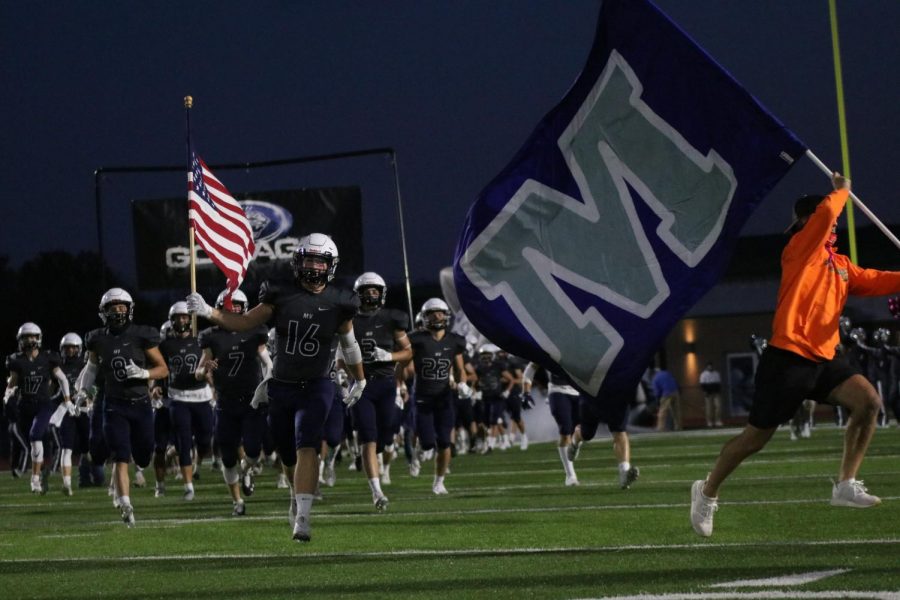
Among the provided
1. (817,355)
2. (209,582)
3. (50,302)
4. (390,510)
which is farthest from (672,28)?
(50,302)

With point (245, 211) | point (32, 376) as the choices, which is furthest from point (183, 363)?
point (245, 211)

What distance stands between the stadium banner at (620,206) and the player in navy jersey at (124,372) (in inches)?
247

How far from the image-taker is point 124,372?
1482 cm

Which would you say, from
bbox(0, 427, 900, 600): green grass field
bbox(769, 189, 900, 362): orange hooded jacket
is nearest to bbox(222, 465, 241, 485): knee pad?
bbox(0, 427, 900, 600): green grass field

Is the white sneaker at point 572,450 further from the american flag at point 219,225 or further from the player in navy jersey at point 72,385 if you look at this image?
the player in navy jersey at point 72,385

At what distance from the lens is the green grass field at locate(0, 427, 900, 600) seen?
812 centimetres

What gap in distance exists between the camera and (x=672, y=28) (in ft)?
29.8

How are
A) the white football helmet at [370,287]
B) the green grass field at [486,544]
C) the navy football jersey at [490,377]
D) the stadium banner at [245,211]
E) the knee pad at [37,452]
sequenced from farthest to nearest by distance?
the navy football jersey at [490,377], the stadium banner at [245,211], the knee pad at [37,452], the white football helmet at [370,287], the green grass field at [486,544]

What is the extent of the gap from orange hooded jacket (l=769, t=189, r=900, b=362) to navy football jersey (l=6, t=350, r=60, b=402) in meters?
16.4

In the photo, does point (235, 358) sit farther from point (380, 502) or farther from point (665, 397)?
point (665, 397)

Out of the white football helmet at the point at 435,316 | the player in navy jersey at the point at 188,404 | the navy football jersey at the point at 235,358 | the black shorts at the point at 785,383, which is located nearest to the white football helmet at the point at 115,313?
the navy football jersey at the point at 235,358

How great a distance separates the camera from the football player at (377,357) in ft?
52.8

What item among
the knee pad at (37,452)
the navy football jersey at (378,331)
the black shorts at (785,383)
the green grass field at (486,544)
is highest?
the navy football jersey at (378,331)

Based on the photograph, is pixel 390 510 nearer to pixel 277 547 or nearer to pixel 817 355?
pixel 277 547
